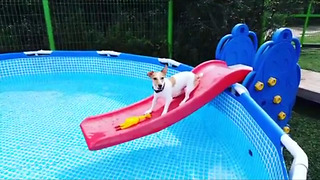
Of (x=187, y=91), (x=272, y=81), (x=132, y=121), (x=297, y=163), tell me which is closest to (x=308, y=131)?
(x=272, y=81)

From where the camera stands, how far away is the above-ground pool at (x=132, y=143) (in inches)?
96.0

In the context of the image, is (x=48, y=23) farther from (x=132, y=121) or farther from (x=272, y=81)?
(x=272, y=81)

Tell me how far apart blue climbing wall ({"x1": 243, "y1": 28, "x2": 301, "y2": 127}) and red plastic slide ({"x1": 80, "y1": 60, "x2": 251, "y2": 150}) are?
284mm

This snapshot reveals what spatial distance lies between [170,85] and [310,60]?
4.94 m

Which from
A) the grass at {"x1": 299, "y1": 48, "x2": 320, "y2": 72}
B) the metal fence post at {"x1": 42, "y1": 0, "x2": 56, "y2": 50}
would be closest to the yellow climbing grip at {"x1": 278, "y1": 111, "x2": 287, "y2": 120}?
the grass at {"x1": 299, "y1": 48, "x2": 320, "y2": 72}

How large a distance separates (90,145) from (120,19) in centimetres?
478

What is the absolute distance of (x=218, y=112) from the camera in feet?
11.2

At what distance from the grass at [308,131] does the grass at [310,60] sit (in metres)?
1.64

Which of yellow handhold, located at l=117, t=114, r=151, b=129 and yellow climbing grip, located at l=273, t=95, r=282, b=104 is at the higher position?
yellow climbing grip, located at l=273, t=95, r=282, b=104

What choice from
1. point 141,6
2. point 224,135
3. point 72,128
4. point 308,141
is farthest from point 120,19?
point 308,141

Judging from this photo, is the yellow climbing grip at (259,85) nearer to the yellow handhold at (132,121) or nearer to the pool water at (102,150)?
the pool water at (102,150)

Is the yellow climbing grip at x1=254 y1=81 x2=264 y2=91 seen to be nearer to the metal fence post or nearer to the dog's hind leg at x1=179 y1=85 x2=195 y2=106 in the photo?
the dog's hind leg at x1=179 y1=85 x2=195 y2=106

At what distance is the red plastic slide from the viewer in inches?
99.5

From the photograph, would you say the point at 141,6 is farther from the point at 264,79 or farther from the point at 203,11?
the point at 264,79
